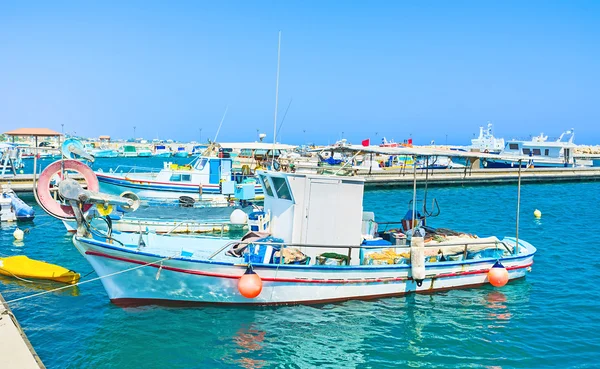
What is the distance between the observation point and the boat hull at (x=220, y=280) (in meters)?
12.9

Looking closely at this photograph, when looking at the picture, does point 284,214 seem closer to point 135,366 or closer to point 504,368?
point 135,366

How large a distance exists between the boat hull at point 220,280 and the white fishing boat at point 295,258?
0.03 meters

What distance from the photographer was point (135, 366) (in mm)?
10852

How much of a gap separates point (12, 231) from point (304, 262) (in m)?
17.5

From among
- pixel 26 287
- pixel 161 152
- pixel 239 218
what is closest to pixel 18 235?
pixel 26 287

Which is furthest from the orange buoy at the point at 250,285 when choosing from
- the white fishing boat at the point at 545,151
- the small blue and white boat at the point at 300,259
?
the white fishing boat at the point at 545,151

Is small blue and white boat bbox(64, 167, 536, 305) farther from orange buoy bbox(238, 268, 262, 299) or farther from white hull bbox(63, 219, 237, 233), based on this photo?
white hull bbox(63, 219, 237, 233)

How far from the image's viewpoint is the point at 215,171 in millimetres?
31766

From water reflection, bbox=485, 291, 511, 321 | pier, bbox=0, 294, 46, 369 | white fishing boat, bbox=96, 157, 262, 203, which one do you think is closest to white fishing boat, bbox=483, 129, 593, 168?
white fishing boat, bbox=96, 157, 262, 203

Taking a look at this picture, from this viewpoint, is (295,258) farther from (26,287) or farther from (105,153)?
(105,153)

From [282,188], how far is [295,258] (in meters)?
2.14

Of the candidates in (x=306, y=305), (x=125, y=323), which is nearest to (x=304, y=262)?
(x=306, y=305)

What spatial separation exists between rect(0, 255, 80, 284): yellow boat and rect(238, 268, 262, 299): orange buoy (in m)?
6.55

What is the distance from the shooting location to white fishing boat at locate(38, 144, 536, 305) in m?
12.9
